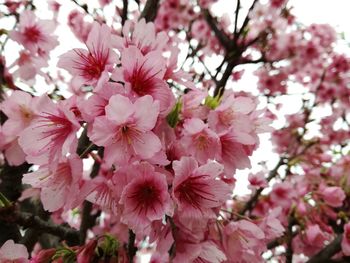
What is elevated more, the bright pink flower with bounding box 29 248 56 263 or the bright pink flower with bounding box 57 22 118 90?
the bright pink flower with bounding box 57 22 118 90

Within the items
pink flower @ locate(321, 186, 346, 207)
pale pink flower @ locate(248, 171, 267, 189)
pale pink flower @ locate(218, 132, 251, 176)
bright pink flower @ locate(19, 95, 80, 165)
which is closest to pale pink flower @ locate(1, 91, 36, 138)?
bright pink flower @ locate(19, 95, 80, 165)

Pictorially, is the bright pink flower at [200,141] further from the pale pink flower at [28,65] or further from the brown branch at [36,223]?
the pale pink flower at [28,65]

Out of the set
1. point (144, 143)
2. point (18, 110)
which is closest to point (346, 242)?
point (144, 143)

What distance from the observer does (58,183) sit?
4.28 feet

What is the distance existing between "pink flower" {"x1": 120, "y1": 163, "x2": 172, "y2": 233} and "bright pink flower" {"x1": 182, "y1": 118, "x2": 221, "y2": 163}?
0.17 m

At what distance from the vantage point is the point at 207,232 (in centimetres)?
147

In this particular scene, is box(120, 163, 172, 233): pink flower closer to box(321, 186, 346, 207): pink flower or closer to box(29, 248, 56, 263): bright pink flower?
box(29, 248, 56, 263): bright pink flower

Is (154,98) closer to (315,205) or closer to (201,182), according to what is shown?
(201,182)

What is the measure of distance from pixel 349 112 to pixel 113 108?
20.6 feet

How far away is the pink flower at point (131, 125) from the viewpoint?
3.66 feet

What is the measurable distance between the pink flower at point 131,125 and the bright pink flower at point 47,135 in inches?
6.5

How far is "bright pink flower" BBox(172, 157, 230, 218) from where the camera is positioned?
47.3 inches

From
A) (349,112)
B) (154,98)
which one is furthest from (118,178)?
(349,112)

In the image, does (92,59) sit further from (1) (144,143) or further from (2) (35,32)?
(2) (35,32)
